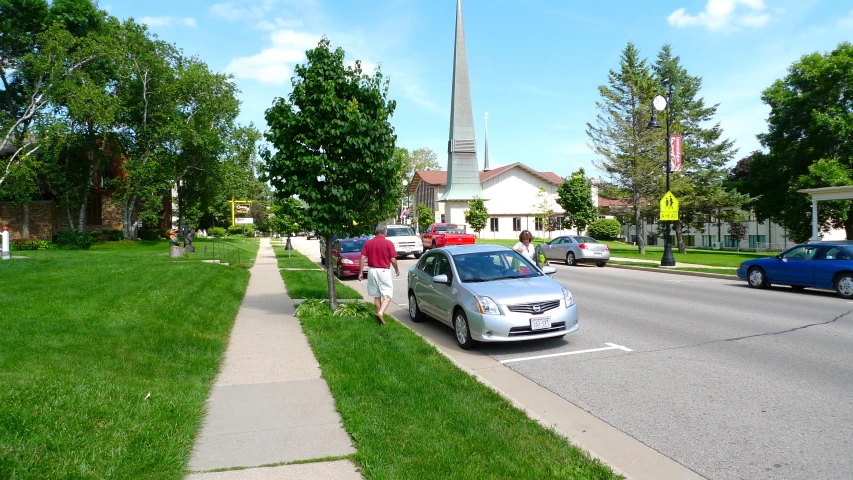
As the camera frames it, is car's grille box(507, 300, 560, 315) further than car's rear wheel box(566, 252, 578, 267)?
No

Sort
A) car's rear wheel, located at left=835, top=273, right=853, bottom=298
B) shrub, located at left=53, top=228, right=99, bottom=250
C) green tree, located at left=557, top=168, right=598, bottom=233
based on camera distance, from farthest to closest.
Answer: green tree, located at left=557, top=168, right=598, bottom=233, shrub, located at left=53, top=228, right=99, bottom=250, car's rear wheel, located at left=835, top=273, right=853, bottom=298

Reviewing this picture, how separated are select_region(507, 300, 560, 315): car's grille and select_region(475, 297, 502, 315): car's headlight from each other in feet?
0.59

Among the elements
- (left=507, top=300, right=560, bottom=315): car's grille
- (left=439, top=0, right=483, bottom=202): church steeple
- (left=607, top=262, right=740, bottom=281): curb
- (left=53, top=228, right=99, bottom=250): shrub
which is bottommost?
(left=607, top=262, right=740, bottom=281): curb

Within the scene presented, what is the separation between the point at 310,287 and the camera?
52.2ft

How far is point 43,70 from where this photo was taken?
108 ft

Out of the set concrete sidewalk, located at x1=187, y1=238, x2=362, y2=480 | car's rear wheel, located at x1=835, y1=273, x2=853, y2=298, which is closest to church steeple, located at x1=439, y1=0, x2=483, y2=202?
car's rear wheel, located at x1=835, y1=273, x2=853, y2=298

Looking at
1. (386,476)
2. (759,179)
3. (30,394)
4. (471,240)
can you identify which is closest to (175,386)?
(30,394)

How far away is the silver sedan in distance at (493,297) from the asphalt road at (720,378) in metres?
0.40

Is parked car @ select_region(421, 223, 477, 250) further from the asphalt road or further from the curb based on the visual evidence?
the asphalt road

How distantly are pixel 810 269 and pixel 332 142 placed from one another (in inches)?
482

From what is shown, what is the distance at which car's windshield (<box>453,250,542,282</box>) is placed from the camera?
899 cm

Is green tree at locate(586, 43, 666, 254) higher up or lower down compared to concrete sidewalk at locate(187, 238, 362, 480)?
higher up

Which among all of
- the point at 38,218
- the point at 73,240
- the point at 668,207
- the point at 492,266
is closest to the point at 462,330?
the point at 492,266

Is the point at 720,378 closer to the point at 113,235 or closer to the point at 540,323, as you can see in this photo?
the point at 540,323
